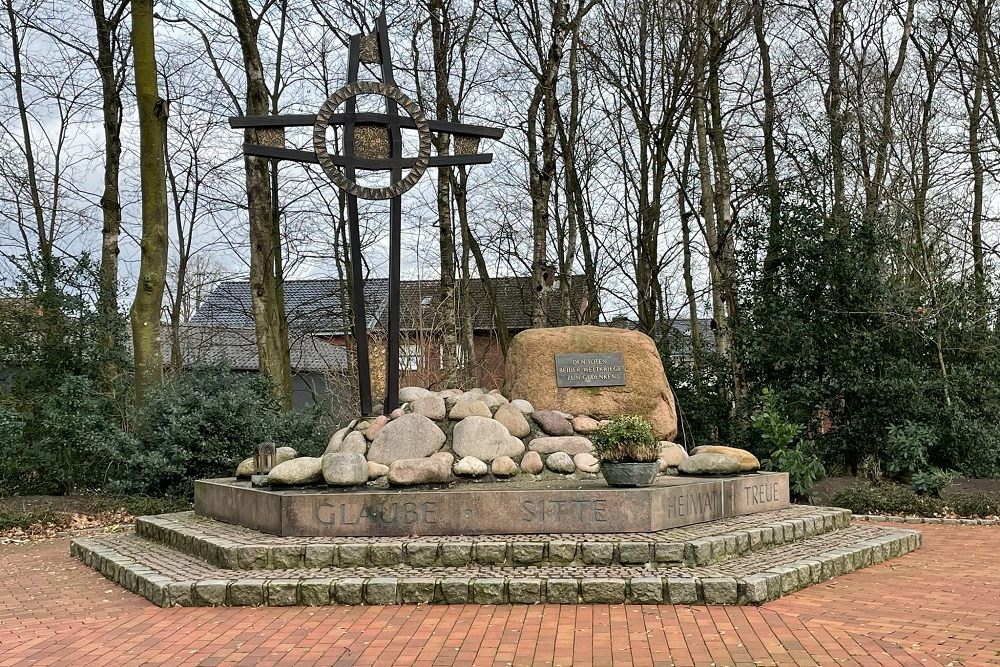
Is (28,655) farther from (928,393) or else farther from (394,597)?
(928,393)

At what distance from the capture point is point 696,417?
57.6 ft

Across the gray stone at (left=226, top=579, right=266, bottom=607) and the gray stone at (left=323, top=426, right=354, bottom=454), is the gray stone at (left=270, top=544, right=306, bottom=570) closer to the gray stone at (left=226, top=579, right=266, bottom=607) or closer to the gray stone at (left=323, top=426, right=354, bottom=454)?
the gray stone at (left=226, top=579, right=266, bottom=607)

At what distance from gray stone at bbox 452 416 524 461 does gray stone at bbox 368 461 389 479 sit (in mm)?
872

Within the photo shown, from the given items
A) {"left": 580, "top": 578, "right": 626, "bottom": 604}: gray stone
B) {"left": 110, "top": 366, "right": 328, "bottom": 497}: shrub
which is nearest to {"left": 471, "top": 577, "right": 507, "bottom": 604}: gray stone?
{"left": 580, "top": 578, "right": 626, "bottom": 604}: gray stone

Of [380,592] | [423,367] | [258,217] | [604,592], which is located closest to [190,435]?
[258,217]

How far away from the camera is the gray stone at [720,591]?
694cm

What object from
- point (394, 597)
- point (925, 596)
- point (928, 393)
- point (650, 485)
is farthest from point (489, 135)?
point (928, 393)

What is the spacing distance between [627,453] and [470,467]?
64.6 inches

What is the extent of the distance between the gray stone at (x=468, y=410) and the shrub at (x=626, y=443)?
1890mm

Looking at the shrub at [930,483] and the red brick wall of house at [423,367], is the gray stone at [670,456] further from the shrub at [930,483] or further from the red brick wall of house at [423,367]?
the red brick wall of house at [423,367]

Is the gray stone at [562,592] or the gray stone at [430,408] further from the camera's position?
the gray stone at [430,408]

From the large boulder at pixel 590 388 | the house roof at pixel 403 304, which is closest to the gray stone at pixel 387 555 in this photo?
the large boulder at pixel 590 388

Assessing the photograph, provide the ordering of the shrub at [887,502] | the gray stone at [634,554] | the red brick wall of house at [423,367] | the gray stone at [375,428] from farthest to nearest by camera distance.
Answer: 1. the red brick wall of house at [423,367]
2. the shrub at [887,502]
3. the gray stone at [375,428]
4. the gray stone at [634,554]

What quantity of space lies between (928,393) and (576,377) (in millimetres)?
7191
